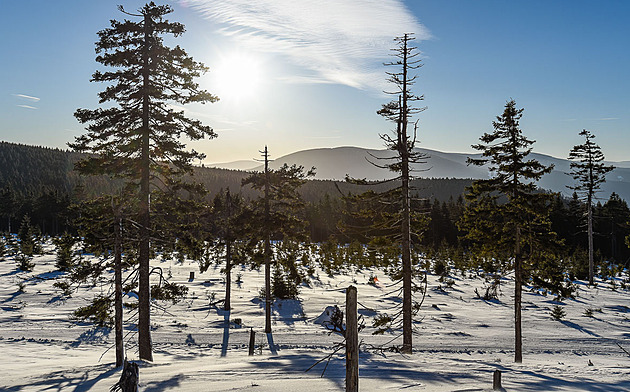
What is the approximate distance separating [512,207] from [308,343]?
441 inches

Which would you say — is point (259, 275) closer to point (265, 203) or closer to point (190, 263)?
point (190, 263)

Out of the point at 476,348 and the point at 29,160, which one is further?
the point at 29,160

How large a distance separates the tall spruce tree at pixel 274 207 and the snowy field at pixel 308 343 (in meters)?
5.20

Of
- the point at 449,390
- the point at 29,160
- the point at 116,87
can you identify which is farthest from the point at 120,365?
the point at 29,160

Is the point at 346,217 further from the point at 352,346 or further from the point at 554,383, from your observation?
the point at 352,346

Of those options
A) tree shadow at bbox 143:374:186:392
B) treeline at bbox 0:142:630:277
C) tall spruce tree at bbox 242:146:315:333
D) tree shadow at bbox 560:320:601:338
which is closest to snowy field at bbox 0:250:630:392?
tree shadow at bbox 143:374:186:392

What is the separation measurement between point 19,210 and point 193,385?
88.7m

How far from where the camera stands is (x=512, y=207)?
1595 cm

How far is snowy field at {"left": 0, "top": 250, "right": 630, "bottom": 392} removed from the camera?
1038cm

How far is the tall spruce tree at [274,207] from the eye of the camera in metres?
22.4

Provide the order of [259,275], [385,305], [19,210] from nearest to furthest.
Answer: [385,305] < [259,275] < [19,210]

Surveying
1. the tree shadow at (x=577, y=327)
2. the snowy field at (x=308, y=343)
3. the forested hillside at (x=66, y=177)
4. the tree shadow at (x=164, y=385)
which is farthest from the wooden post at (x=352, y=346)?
the forested hillside at (x=66, y=177)

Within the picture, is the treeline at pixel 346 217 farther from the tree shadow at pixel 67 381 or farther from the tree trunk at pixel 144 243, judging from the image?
the tree shadow at pixel 67 381

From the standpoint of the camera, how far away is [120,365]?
12930mm
